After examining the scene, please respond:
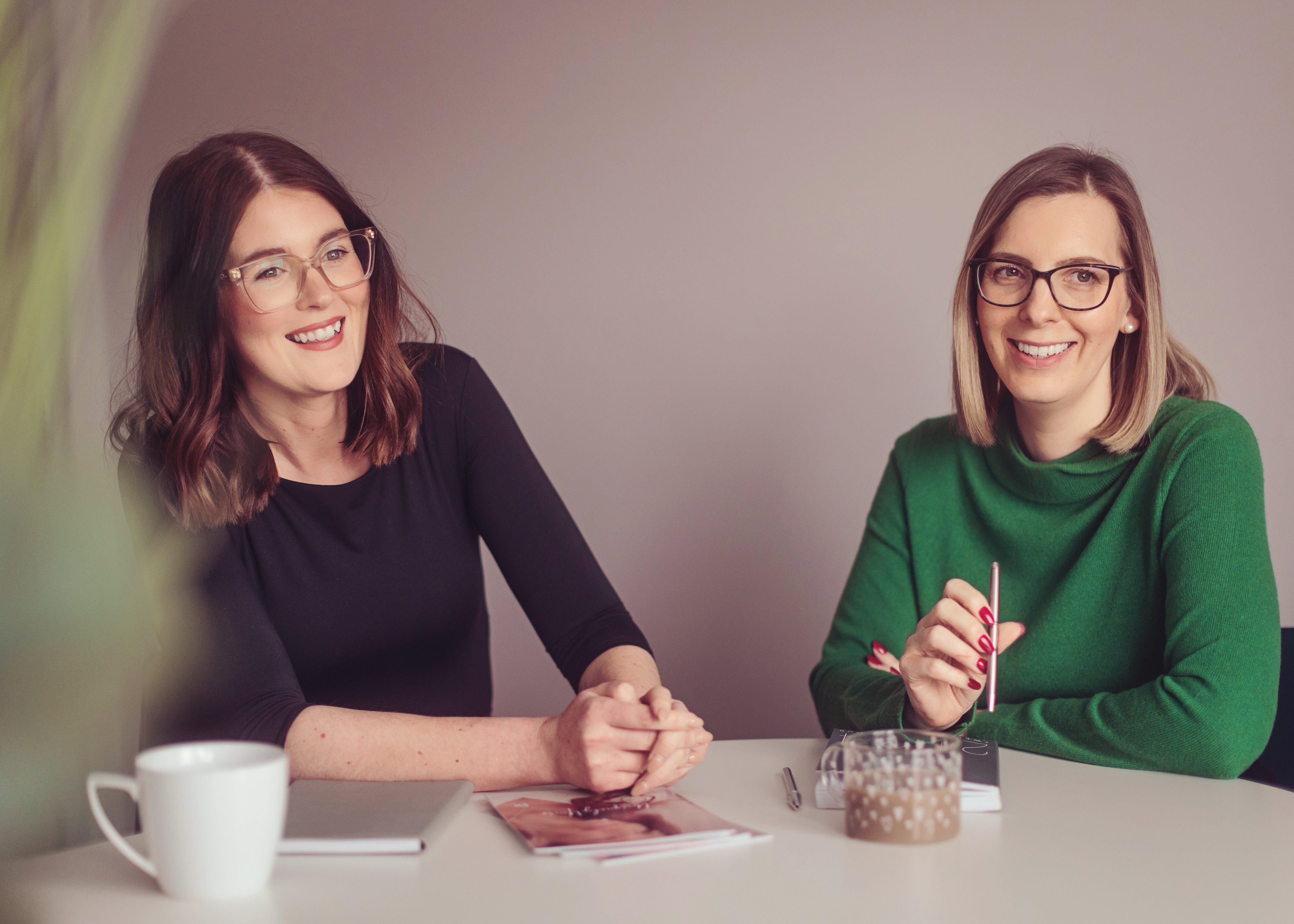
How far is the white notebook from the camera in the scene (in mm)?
801

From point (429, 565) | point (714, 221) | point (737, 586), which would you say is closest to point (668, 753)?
point (429, 565)

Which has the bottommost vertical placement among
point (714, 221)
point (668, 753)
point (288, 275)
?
point (668, 753)

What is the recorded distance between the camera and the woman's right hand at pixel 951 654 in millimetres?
1035

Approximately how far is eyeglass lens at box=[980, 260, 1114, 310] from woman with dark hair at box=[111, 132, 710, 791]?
688 millimetres

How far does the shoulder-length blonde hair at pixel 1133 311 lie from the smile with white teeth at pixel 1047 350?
11cm

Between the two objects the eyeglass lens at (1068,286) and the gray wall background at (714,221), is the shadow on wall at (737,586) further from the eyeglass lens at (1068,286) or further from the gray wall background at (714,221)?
the eyeglass lens at (1068,286)

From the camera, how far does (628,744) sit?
98cm

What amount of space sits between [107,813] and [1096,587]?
1179mm

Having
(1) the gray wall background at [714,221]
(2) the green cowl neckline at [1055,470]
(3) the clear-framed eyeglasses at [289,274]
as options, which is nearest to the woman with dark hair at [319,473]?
(3) the clear-framed eyeglasses at [289,274]

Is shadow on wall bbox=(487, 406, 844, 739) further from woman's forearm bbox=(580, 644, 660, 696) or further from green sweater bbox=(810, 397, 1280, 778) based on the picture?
woman's forearm bbox=(580, 644, 660, 696)

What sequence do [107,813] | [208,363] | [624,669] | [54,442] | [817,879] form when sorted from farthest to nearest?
[208,363], [624,669], [817,879], [107,813], [54,442]

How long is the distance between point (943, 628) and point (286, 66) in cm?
207

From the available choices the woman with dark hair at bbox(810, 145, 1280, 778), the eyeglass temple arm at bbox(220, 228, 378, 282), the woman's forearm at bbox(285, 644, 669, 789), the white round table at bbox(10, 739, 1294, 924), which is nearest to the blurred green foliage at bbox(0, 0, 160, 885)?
the white round table at bbox(10, 739, 1294, 924)

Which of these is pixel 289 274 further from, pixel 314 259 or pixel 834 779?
pixel 834 779
